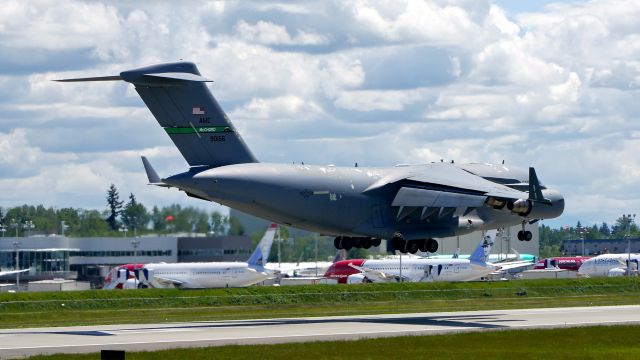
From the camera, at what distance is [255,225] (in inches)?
3652

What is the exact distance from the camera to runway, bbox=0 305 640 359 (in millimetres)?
40562

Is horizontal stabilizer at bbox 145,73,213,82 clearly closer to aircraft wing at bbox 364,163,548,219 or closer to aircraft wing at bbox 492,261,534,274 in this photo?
aircraft wing at bbox 364,163,548,219

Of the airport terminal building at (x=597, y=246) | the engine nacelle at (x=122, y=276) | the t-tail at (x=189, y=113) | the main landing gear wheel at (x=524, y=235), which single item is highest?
the t-tail at (x=189, y=113)

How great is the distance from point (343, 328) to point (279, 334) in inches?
175

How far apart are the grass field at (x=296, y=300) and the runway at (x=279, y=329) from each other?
5.50 m

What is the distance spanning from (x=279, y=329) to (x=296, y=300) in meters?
25.5

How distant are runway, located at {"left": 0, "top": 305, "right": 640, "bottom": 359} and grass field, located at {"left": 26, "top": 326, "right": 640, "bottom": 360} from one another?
2.25 meters

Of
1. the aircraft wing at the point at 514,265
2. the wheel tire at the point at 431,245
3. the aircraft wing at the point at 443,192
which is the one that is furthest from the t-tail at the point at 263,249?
the wheel tire at the point at 431,245

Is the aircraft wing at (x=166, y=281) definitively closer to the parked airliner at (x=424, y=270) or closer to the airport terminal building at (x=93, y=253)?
the parked airliner at (x=424, y=270)

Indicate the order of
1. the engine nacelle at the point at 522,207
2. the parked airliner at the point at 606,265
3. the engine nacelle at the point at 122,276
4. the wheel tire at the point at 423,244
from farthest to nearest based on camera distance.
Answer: the parked airliner at the point at 606,265 → the engine nacelle at the point at 122,276 → the wheel tire at the point at 423,244 → the engine nacelle at the point at 522,207

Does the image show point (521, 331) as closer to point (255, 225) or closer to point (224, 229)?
point (224, 229)

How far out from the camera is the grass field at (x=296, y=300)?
204 feet

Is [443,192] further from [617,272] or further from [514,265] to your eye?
[617,272]

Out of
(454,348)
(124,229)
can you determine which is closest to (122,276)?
(124,229)
